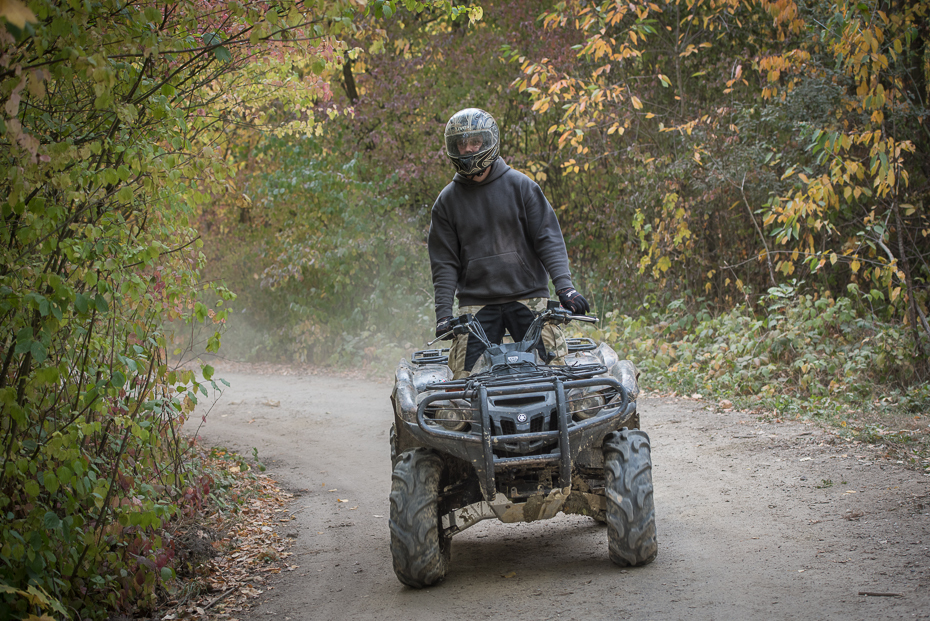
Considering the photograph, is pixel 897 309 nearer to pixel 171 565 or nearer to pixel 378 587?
pixel 378 587

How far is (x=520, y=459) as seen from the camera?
4219mm

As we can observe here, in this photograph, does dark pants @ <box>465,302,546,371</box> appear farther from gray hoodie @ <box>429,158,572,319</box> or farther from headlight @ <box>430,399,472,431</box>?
headlight @ <box>430,399,472,431</box>

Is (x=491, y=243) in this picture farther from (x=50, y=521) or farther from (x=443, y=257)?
(x=50, y=521)

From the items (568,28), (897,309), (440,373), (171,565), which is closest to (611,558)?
(440,373)

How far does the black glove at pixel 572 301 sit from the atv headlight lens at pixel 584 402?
54 cm

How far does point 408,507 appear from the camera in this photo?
438cm

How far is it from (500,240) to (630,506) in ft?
6.08

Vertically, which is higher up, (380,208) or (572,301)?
(380,208)

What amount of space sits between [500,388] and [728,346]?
24.2 ft

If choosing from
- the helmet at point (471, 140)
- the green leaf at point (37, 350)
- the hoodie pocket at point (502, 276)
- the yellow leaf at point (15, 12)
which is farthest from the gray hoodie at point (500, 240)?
the yellow leaf at point (15, 12)

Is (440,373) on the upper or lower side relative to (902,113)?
lower

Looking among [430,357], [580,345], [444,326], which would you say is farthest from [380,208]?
[444,326]

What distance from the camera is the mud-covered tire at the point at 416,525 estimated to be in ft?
14.3

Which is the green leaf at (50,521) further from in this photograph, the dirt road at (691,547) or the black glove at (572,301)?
the black glove at (572,301)
